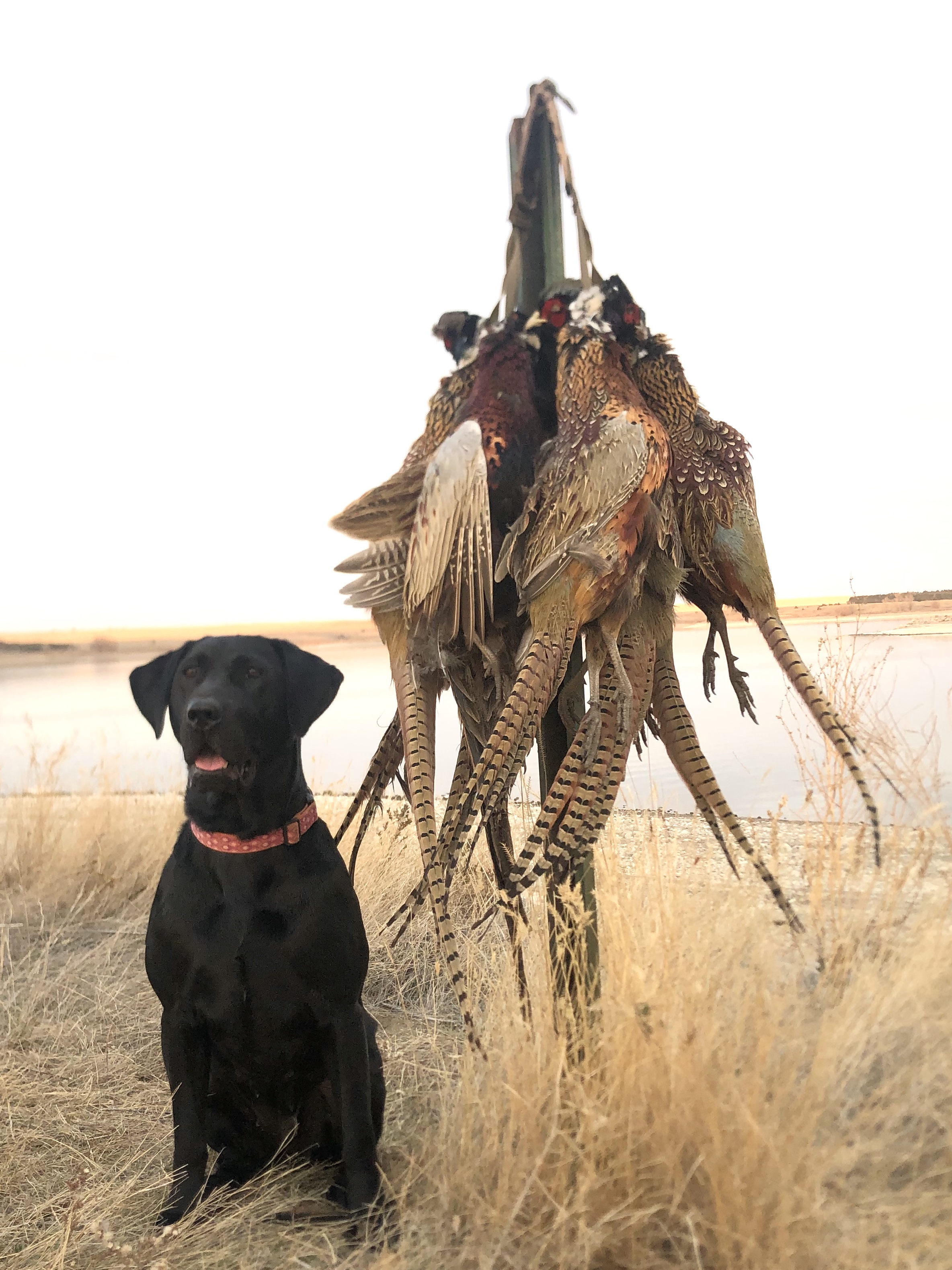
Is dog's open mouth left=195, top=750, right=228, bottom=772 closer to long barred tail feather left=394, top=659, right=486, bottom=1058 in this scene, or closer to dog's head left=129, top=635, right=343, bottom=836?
dog's head left=129, top=635, right=343, bottom=836

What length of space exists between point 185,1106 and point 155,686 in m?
0.98

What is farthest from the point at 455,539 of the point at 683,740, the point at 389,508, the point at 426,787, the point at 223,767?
the point at 683,740

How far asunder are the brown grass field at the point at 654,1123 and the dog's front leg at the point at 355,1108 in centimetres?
8

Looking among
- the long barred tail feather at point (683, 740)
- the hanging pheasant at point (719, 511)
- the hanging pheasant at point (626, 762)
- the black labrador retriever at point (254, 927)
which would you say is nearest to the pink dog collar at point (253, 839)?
the black labrador retriever at point (254, 927)

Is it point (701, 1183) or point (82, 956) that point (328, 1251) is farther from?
point (82, 956)

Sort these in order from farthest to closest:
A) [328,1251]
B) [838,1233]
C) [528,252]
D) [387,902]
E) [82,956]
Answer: [387,902], [82,956], [528,252], [328,1251], [838,1233]

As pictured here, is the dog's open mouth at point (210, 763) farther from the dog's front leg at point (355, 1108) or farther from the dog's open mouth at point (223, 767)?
the dog's front leg at point (355, 1108)

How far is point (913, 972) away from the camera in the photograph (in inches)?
95.3

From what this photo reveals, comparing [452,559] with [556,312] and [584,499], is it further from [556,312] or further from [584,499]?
[556,312]

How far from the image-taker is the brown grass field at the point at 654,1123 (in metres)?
1.87

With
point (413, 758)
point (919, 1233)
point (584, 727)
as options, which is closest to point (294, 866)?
point (413, 758)

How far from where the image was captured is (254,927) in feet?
6.93

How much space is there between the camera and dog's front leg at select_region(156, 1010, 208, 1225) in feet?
7.12

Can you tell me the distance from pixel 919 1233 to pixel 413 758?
145cm
